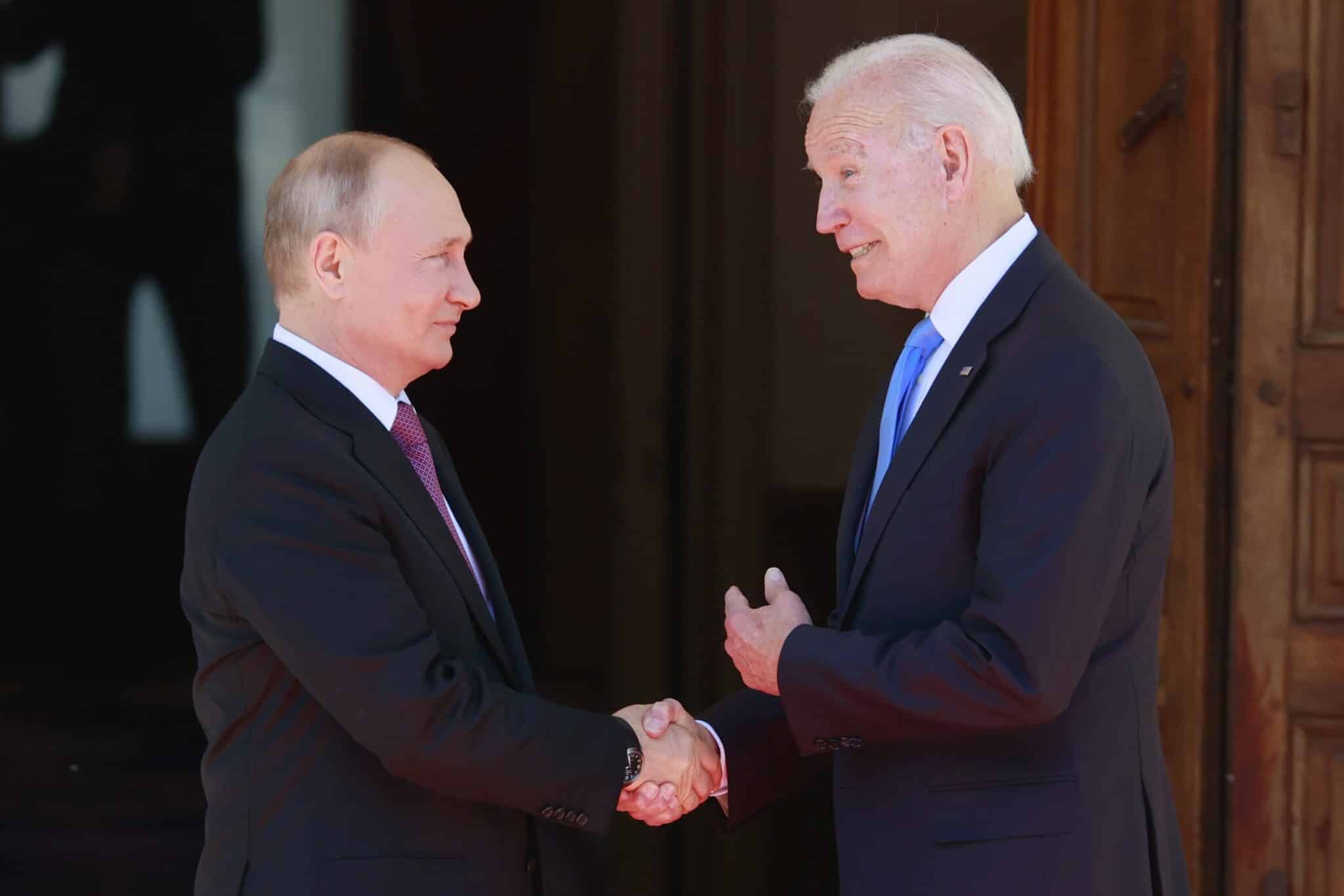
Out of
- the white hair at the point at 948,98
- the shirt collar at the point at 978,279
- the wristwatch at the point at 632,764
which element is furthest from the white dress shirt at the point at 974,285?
the wristwatch at the point at 632,764

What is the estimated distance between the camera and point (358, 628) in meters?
2.17

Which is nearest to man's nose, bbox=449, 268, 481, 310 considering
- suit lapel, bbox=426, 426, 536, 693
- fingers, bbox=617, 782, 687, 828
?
suit lapel, bbox=426, 426, 536, 693

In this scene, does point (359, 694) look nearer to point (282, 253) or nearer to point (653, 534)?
point (282, 253)

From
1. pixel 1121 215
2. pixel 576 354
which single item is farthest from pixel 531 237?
pixel 1121 215

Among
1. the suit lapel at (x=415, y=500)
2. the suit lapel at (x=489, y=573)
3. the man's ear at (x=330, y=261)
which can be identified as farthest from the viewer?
the suit lapel at (x=489, y=573)

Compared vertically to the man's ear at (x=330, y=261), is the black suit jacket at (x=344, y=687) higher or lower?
lower

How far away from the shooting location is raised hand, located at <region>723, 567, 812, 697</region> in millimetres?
2406

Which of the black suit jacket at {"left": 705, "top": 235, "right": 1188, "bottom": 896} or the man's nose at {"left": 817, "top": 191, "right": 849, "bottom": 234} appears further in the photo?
the man's nose at {"left": 817, "top": 191, "right": 849, "bottom": 234}

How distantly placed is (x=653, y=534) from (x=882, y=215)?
166 centimetres

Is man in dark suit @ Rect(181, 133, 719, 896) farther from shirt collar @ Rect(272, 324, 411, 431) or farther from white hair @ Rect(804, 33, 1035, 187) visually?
white hair @ Rect(804, 33, 1035, 187)

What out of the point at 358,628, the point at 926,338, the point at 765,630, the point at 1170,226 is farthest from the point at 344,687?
the point at 1170,226

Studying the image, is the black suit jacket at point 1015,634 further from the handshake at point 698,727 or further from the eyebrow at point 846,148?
the eyebrow at point 846,148

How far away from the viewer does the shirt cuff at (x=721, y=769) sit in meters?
2.79

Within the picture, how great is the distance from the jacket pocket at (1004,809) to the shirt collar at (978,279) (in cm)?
65
